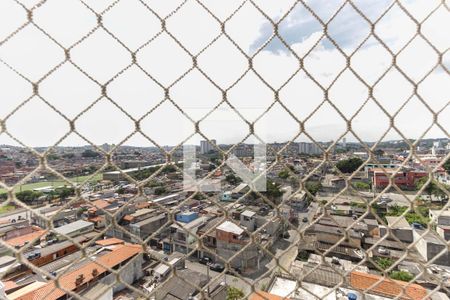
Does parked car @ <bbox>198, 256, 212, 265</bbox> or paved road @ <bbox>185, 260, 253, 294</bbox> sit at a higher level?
parked car @ <bbox>198, 256, 212, 265</bbox>

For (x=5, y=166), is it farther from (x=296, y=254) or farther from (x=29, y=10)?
(x=296, y=254)

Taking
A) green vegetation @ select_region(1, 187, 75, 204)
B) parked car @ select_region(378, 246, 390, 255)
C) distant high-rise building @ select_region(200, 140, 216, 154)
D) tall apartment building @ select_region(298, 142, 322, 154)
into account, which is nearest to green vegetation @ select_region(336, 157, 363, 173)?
tall apartment building @ select_region(298, 142, 322, 154)

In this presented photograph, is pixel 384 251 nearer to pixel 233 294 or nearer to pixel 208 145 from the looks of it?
pixel 233 294

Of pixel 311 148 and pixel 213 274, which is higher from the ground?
pixel 311 148

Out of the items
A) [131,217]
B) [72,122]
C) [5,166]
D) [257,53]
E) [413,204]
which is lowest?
[131,217]

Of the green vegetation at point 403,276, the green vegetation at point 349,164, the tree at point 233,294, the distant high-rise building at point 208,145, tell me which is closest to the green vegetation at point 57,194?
the distant high-rise building at point 208,145

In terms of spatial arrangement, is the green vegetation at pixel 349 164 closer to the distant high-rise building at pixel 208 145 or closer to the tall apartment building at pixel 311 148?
the tall apartment building at pixel 311 148

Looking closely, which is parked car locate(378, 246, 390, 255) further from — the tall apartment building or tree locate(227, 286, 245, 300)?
the tall apartment building

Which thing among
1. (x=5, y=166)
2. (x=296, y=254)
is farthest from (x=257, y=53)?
(x=296, y=254)

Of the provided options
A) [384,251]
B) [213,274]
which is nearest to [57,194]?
[213,274]

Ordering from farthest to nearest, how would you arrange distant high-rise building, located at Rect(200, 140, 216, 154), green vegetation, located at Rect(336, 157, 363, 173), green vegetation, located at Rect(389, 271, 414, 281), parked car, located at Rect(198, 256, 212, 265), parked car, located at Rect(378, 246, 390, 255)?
1. parked car, located at Rect(378, 246, 390, 255)
2. parked car, located at Rect(198, 256, 212, 265)
3. green vegetation, located at Rect(389, 271, 414, 281)
4. green vegetation, located at Rect(336, 157, 363, 173)
5. distant high-rise building, located at Rect(200, 140, 216, 154)

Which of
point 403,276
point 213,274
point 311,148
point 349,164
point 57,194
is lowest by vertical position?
point 213,274
